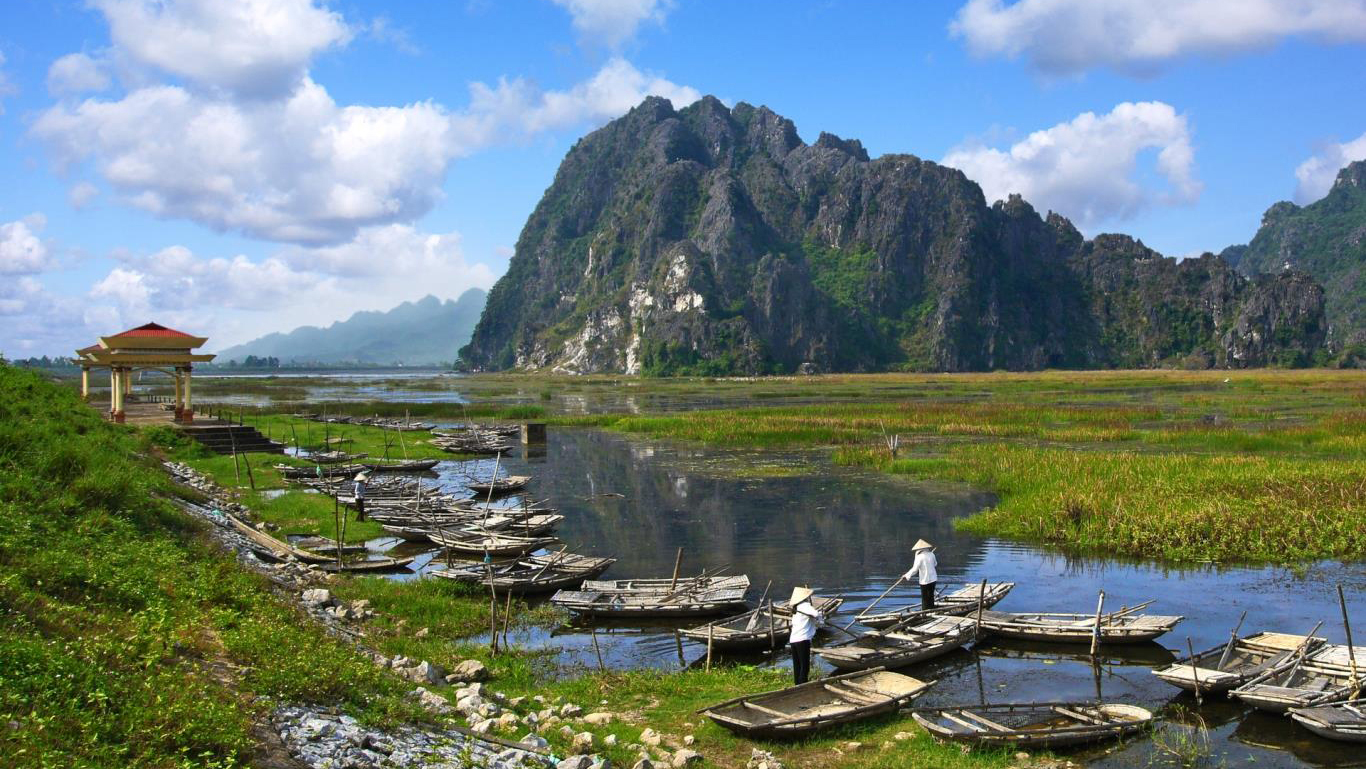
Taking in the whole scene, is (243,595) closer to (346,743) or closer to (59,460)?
(346,743)

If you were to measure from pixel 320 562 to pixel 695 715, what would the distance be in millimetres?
13127

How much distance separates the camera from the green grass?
25.2 ft

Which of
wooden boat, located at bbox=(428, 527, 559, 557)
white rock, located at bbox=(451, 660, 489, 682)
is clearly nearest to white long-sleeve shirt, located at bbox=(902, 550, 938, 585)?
white rock, located at bbox=(451, 660, 489, 682)

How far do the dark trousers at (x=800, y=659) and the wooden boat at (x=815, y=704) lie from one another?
63 centimetres

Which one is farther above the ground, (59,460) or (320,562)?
(59,460)

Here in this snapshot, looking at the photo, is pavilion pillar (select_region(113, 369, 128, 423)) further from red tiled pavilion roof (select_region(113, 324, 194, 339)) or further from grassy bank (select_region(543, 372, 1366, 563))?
grassy bank (select_region(543, 372, 1366, 563))

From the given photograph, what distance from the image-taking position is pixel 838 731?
12203 mm

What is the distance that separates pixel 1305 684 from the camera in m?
13.5

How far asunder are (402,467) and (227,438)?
9.50 meters

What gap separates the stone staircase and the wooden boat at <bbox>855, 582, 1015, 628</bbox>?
34.4 m

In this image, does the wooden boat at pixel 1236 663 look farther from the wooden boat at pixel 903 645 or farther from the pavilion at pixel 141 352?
the pavilion at pixel 141 352

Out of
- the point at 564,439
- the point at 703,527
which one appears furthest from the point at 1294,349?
the point at 703,527

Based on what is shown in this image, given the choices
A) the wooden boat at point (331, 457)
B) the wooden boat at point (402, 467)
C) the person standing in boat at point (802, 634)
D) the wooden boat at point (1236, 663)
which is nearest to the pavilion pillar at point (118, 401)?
the wooden boat at point (331, 457)

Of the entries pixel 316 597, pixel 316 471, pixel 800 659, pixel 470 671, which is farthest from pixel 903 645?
pixel 316 471
